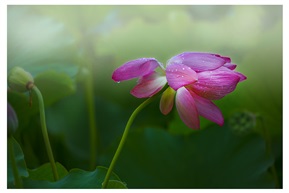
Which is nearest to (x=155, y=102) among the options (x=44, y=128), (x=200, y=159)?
(x=200, y=159)

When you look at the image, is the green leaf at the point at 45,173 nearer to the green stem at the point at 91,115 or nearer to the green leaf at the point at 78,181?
the green leaf at the point at 78,181

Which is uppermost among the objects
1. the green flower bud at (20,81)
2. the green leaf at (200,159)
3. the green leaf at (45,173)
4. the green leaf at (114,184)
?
the green flower bud at (20,81)

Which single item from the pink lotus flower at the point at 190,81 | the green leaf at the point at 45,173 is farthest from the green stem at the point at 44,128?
the pink lotus flower at the point at 190,81

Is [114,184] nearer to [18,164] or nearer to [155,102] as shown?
[18,164]

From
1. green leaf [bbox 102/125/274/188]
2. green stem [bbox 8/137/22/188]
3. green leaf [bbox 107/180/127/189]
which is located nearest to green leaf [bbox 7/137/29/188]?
green stem [bbox 8/137/22/188]

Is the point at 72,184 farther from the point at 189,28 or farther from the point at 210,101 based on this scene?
the point at 189,28

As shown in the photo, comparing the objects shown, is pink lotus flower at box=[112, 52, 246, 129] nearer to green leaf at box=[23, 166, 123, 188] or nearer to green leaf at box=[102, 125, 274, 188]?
green leaf at box=[23, 166, 123, 188]
